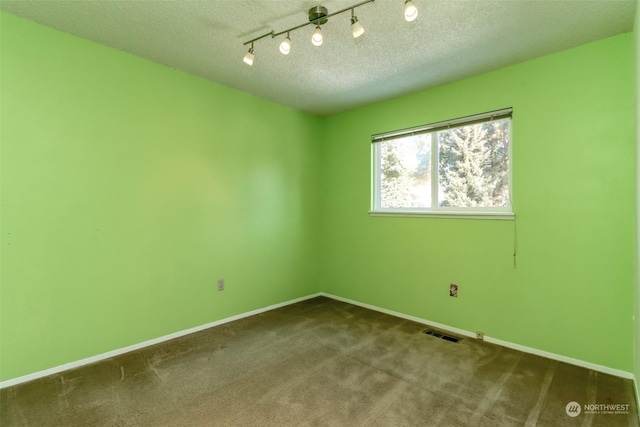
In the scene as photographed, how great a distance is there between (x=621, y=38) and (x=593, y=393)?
247 cm

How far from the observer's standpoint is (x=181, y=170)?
9.30ft

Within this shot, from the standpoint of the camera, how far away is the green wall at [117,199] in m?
2.06

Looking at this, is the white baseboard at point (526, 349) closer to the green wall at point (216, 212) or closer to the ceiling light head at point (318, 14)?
the green wall at point (216, 212)

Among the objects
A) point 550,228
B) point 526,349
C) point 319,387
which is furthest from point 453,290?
point 319,387

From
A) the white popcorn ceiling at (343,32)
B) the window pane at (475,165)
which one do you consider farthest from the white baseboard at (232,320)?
the white popcorn ceiling at (343,32)

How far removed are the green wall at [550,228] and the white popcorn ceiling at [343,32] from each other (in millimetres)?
246

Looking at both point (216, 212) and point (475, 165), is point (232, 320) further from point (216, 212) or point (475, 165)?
point (475, 165)

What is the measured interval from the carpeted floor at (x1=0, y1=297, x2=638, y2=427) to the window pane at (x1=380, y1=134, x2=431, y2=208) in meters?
1.48

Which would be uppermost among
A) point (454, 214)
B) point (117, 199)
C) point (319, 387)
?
point (117, 199)

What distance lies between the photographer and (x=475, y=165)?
289cm

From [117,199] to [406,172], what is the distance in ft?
9.36

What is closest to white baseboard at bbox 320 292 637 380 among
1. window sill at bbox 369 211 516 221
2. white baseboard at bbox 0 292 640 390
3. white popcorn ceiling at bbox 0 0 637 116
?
white baseboard at bbox 0 292 640 390

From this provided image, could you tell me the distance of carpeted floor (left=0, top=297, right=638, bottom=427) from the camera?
5.66ft

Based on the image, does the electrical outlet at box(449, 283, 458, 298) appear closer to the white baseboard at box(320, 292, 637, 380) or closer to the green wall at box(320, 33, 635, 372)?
the green wall at box(320, 33, 635, 372)
